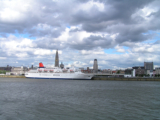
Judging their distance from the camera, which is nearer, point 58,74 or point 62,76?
point 62,76

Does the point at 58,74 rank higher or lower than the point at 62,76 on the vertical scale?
higher

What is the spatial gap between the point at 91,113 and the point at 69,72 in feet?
298

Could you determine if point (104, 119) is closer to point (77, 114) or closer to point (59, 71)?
point (77, 114)

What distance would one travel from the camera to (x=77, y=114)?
18062mm

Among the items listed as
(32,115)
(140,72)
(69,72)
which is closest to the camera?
(32,115)

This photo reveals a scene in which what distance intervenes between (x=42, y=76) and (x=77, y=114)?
97.3m

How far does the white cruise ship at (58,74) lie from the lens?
105 meters

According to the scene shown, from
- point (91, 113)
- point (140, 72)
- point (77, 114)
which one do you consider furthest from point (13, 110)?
point (140, 72)

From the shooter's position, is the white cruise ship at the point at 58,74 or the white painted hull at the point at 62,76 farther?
the white cruise ship at the point at 58,74

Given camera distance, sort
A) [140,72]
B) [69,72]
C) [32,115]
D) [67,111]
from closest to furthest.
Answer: [32,115], [67,111], [69,72], [140,72]

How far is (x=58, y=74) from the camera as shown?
10819cm

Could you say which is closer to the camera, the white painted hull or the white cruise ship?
the white painted hull

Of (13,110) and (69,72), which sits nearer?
(13,110)

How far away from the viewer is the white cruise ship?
105 meters
